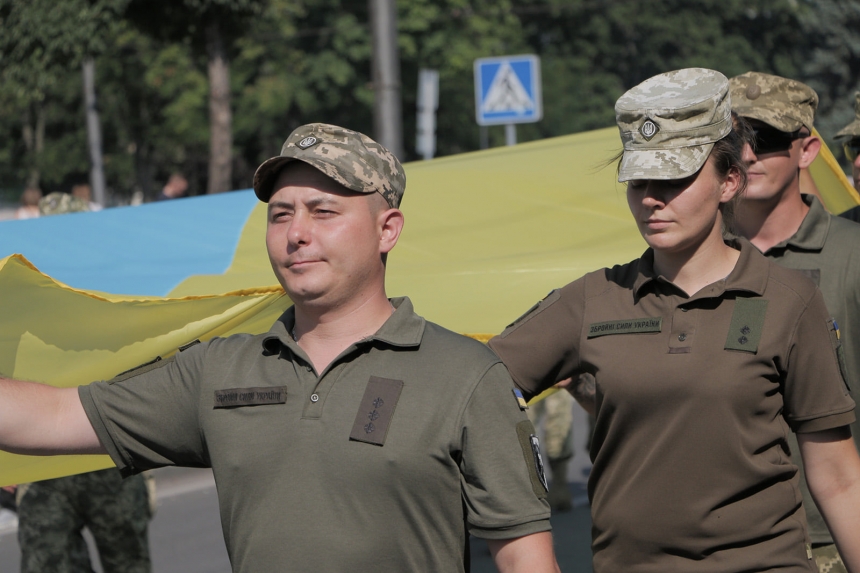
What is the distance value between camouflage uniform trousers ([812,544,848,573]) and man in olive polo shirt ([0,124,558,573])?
4.67 feet

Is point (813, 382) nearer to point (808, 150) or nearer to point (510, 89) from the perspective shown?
point (808, 150)

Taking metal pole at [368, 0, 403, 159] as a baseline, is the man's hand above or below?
below

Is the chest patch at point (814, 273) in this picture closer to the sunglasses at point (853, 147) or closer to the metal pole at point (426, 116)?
the sunglasses at point (853, 147)

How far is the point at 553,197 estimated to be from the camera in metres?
5.27

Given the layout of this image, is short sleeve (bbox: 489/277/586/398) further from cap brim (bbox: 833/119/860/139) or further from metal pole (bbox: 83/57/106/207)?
metal pole (bbox: 83/57/106/207)

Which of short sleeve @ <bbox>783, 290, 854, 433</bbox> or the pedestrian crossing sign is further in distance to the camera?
the pedestrian crossing sign

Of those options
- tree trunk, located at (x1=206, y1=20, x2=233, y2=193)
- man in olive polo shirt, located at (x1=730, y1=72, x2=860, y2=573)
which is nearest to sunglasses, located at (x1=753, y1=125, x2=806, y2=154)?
man in olive polo shirt, located at (x1=730, y1=72, x2=860, y2=573)

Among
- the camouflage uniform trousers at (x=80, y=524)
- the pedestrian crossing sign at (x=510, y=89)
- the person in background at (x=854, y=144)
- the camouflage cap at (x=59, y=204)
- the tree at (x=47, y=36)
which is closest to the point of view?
the person in background at (x=854, y=144)

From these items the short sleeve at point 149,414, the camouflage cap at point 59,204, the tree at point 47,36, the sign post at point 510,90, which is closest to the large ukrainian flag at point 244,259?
the short sleeve at point 149,414

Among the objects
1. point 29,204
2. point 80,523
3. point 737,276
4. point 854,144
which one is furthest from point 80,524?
point 29,204

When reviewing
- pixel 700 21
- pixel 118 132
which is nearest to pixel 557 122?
pixel 700 21

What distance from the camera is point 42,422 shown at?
7.78 ft

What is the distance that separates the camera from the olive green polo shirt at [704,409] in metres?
2.68

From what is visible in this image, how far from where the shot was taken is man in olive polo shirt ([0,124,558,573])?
2217mm
